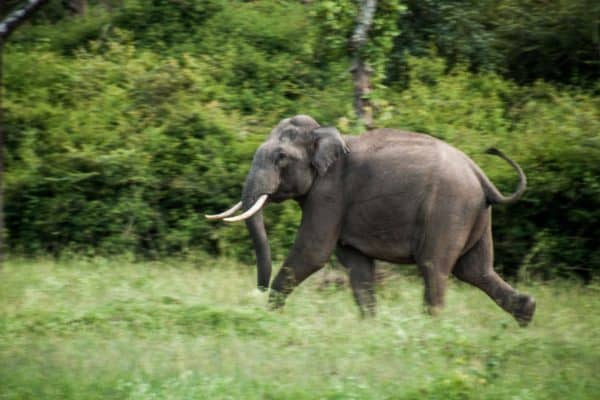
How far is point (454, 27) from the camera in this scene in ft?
51.3

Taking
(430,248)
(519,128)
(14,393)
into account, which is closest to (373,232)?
(430,248)

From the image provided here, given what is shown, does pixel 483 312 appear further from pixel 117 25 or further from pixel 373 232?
pixel 117 25

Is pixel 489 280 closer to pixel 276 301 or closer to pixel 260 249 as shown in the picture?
pixel 276 301

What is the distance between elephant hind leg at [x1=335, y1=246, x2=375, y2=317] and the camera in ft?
30.4

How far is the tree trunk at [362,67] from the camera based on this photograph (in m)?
11.5

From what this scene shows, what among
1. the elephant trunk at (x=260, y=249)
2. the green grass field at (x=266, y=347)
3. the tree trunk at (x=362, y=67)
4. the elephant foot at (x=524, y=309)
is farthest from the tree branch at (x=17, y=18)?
the elephant foot at (x=524, y=309)

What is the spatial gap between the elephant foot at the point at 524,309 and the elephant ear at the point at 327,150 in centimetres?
206

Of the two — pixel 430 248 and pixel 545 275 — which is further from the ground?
pixel 430 248

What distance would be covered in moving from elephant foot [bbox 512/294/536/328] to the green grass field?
5.4 inches

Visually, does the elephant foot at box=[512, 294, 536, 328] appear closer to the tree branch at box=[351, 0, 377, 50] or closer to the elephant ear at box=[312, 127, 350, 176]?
the elephant ear at box=[312, 127, 350, 176]

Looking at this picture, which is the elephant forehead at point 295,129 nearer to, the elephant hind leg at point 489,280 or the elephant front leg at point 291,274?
the elephant front leg at point 291,274

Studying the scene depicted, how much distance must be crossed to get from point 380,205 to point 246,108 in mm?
5951

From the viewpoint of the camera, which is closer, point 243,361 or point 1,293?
point 243,361

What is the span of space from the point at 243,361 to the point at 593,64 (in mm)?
10075
